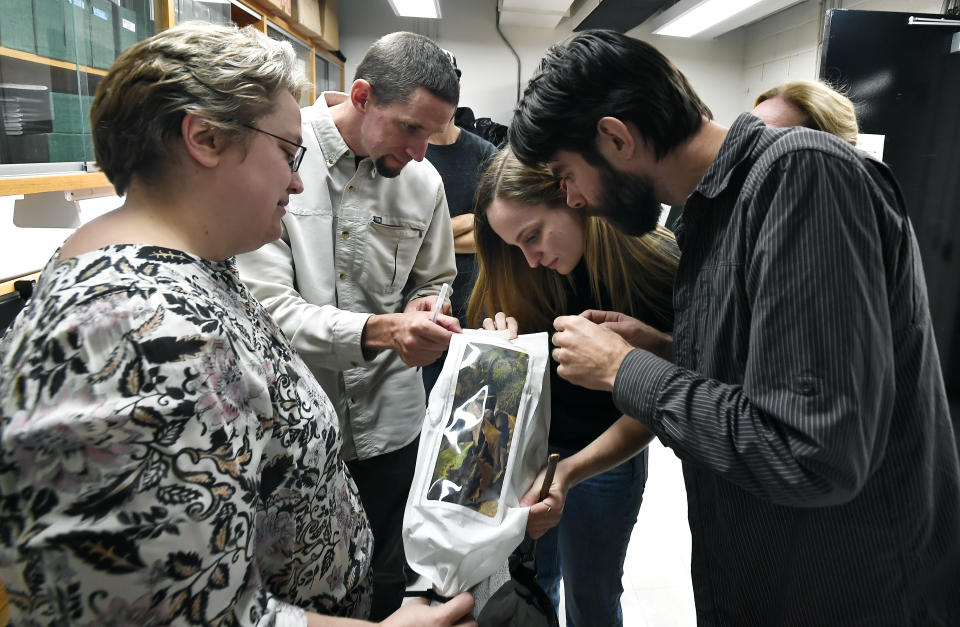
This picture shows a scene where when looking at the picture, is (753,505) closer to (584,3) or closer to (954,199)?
(954,199)

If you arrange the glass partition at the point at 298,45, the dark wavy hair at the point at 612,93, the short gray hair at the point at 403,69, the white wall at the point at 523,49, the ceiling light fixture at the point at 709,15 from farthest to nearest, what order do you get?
the white wall at the point at 523,49, the ceiling light fixture at the point at 709,15, the glass partition at the point at 298,45, the short gray hair at the point at 403,69, the dark wavy hair at the point at 612,93

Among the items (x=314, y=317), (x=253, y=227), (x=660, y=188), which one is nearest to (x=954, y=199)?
(x=660, y=188)

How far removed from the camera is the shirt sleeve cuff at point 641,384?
0.92 m

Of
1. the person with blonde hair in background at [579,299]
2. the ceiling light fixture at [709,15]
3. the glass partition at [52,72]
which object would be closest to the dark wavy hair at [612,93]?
the person with blonde hair in background at [579,299]

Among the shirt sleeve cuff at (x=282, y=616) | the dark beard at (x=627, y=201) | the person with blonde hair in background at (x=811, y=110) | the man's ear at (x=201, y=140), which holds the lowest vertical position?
the shirt sleeve cuff at (x=282, y=616)

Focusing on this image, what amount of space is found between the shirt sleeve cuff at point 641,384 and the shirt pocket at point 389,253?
0.91 m

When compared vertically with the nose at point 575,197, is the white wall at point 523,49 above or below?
above

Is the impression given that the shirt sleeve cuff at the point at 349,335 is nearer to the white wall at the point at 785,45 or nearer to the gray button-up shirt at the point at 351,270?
the gray button-up shirt at the point at 351,270

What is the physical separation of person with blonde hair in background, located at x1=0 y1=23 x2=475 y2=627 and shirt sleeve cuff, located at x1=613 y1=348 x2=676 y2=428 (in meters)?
0.44

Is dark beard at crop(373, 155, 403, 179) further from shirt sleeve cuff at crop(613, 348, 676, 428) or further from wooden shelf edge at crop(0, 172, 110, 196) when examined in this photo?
shirt sleeve cuff at crop(613, 348, 676, 428)

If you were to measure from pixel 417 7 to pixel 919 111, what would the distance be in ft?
13.7

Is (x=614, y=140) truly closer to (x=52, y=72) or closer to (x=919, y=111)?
(x=52, y=72)

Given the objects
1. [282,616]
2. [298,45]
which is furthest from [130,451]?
[298,45]

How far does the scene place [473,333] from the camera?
1.30m
